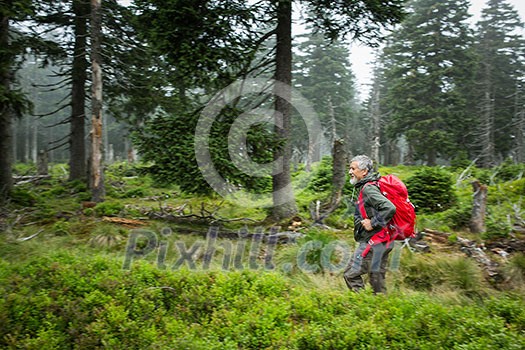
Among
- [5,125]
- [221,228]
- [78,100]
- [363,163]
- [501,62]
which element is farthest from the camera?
[501,62]

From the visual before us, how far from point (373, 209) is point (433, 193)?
26.6ft

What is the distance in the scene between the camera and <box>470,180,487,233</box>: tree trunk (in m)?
8.78

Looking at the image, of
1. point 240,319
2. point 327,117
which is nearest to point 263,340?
point 240,319

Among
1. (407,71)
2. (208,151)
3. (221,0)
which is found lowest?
(208,151)

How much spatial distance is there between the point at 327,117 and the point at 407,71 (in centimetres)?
1015

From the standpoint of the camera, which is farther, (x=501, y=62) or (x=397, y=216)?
(x=501, y=62)

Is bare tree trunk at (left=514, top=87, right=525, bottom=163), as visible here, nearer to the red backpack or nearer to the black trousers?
the red backpack

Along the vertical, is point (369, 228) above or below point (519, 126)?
below

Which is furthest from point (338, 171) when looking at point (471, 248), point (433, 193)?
point (471, 248)

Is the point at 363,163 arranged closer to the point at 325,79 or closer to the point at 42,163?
the point at 42,163

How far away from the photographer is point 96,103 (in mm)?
10875

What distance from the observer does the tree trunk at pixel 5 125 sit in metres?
10.5

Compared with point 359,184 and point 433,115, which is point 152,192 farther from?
point 433,115

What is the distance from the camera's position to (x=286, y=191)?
32.6 ft
